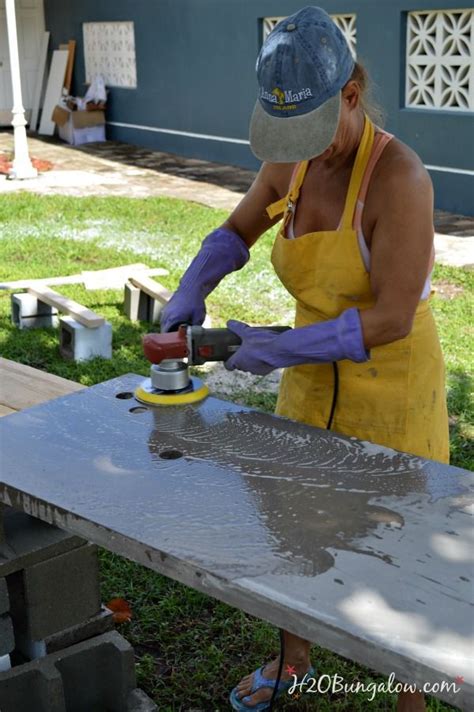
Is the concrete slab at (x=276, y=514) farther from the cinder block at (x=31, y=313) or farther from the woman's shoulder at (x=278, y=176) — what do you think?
the cinder block at (x=31, y=313)

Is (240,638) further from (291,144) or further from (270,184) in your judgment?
(291,144)

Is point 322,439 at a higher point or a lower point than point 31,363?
higher

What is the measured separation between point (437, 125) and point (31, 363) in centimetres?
575

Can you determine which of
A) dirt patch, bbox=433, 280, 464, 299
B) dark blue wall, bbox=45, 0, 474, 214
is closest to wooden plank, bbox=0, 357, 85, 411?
dirt patch, bbox=433, 280, 464, 299

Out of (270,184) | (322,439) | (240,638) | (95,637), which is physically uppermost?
(270,184)

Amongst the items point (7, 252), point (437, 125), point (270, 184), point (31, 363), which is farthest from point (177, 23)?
point (270, 184)

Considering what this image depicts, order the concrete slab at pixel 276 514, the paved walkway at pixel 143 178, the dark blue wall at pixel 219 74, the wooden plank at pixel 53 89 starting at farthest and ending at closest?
the wooden plank at pixel 53 89 < the paved walkway at pixel 143 178 < the dark blue wall at pixel 219 74 < the concrete slab at pixel 276 514

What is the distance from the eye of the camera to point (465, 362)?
5.54 m

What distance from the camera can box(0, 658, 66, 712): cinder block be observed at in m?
2.59

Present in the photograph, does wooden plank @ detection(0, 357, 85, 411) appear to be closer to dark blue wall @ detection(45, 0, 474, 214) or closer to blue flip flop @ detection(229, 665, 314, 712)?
blue flip flop @ detection(229, 665, 314, 712)

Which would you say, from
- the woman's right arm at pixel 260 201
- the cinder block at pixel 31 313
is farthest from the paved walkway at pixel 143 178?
the woman's right arm at pixel 260 201

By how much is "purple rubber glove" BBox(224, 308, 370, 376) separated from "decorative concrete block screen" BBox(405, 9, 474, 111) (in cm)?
770

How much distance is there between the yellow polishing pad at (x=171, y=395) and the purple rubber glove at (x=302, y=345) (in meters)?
0.14

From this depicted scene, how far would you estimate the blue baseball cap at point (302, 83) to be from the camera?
227 centimetres
